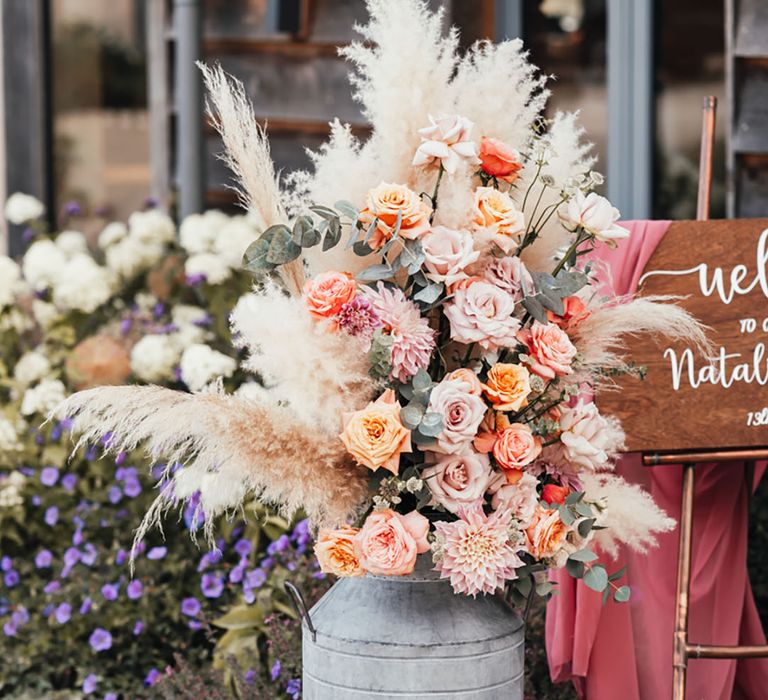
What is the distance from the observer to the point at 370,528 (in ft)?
5.81

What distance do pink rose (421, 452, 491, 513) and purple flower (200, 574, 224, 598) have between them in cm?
142

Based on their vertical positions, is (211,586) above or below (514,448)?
below

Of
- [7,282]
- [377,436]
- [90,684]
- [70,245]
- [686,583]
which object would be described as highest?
[70,245]

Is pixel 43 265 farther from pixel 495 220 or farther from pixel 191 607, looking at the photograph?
pixel 495 220

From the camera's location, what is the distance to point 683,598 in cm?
243

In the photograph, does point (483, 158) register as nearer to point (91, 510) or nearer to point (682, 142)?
point (91, 510)

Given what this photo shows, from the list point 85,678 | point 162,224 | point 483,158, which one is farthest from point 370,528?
point 162,224

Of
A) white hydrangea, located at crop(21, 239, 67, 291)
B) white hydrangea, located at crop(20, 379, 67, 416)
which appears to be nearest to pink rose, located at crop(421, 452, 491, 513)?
white hydrangea, located at crop(20, 379, 67, 416)

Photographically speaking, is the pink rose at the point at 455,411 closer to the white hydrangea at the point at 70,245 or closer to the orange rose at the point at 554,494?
the orange rose at the point at 554,494

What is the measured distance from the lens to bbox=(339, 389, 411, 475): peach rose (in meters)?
1.71

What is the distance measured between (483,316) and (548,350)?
120 millimetres

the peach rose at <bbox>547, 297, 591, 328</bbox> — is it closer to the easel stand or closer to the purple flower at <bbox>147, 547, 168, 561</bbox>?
the easel stand

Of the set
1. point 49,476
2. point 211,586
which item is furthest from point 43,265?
point 211,586

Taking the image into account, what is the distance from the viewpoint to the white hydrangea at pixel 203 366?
3.39 metres
